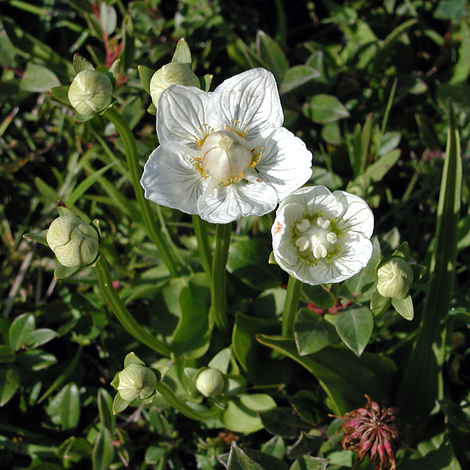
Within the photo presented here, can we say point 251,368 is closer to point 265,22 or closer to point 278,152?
point 278,152

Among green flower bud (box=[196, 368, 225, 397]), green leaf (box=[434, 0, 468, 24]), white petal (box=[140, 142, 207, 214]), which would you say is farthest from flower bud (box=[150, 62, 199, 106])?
green leaf (box=[434, 0, 468, 24])

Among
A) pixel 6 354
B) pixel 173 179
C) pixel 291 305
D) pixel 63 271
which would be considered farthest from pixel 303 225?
pixel 6 354

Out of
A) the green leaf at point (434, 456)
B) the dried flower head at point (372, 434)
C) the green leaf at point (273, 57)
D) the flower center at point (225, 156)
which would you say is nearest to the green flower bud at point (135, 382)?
the flower center at point (225, 156)

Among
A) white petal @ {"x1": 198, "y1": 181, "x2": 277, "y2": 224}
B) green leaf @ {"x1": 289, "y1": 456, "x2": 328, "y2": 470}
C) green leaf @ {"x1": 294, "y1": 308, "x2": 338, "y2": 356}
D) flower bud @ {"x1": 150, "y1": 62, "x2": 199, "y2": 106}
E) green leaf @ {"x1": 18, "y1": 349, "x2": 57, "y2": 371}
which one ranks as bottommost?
green leaf @ {"x1": 289, "y1": 456, "x2": 328, "y2": 470}

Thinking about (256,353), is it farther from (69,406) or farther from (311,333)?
(69,406)

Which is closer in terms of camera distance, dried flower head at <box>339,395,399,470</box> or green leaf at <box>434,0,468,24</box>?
dried flower head at <box>339,395,399,470</box>

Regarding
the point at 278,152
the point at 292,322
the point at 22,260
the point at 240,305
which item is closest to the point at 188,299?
the point at 240,305

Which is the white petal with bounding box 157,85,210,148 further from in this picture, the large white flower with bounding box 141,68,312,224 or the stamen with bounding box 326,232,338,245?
the stamen with bounding box 326,232,338,245

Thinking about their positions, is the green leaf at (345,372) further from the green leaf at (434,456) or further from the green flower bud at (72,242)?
the green flower bud at (72,242)
